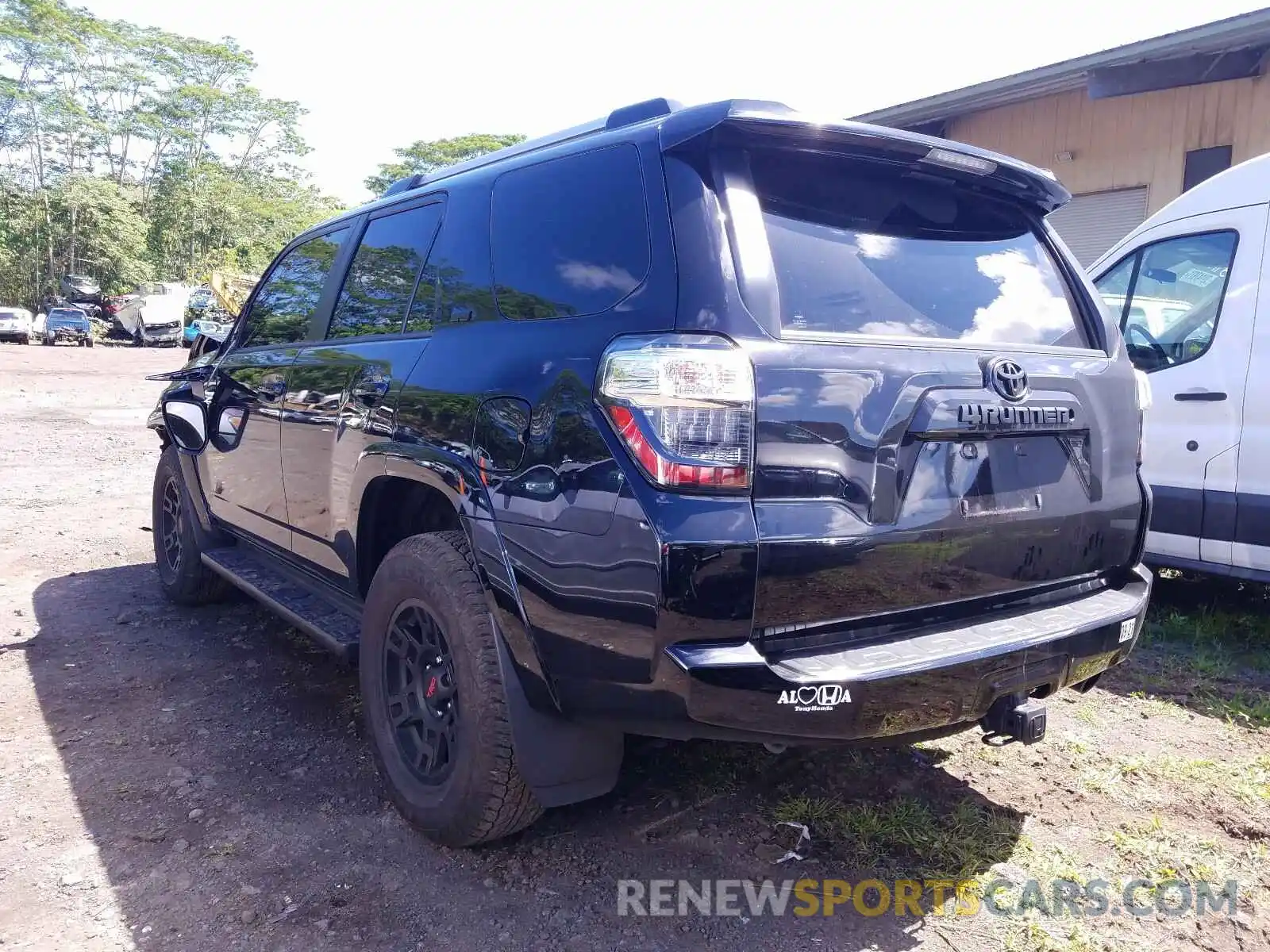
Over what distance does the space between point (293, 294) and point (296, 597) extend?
139 cm

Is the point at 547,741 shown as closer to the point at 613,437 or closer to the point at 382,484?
the point at 613,437

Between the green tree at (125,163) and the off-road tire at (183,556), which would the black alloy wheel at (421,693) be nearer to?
the off-road tire at (183,556)

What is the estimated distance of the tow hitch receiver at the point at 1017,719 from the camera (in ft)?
7.41

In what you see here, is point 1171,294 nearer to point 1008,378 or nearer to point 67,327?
Result: point 1008,378

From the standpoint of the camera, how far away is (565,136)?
9.15 ft

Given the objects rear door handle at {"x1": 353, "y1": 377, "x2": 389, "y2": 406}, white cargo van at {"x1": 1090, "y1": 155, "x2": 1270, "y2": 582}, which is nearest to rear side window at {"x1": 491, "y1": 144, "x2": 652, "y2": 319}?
rear door handle at {"x1": 353, "y1": 377, "x2": 389, "y2": 406}

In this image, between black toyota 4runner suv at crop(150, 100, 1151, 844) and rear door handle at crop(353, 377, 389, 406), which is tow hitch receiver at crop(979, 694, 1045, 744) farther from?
rear door handle at crop(353, 377, 389, 406)

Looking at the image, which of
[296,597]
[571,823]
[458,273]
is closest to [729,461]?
[458,273]

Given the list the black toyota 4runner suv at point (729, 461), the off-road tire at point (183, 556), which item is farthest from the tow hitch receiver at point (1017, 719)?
the off-road tire at point (183, 556)

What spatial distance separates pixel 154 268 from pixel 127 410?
37182mm

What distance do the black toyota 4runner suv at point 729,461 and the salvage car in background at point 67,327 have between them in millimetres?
35765

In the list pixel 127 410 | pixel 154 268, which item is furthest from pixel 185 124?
pixel 127 410

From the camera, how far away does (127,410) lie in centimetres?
1359

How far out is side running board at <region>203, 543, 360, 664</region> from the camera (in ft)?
10.3
